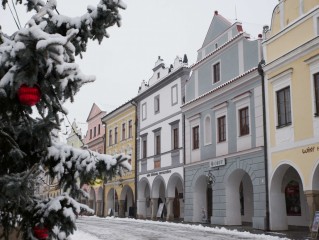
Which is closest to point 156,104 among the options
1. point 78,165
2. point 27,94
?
point 78,165

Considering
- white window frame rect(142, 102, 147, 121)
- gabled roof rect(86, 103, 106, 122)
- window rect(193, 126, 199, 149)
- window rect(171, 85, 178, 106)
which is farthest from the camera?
gabled roof rect(86, 103, 106, 122)

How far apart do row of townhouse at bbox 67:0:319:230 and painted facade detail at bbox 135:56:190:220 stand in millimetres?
70

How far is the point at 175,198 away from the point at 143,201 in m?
3.00

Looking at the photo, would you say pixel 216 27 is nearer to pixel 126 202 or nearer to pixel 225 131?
pixel 225 131

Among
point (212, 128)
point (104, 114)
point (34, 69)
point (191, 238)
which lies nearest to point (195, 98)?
point (212, 128)

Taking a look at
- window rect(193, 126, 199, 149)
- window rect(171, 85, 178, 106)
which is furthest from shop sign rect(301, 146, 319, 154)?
window rect(171, 85, 178, 106)

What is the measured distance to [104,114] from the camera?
142 ft

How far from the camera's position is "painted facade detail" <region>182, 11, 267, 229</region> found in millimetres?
19562

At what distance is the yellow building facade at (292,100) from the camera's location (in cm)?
1602

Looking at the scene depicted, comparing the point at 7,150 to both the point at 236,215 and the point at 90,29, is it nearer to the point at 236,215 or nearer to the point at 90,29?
the point at 90,29

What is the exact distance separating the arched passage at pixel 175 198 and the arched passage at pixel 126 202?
5052 millimetres

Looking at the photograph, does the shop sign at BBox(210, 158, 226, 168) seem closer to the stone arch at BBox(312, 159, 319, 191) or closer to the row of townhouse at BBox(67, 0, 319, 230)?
the row of townhouse at BBox(67, 0, 319, 230)

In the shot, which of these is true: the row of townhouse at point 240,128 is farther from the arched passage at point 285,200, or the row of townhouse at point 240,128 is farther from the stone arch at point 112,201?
the stone arch at point 112,201

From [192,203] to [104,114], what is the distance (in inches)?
828
